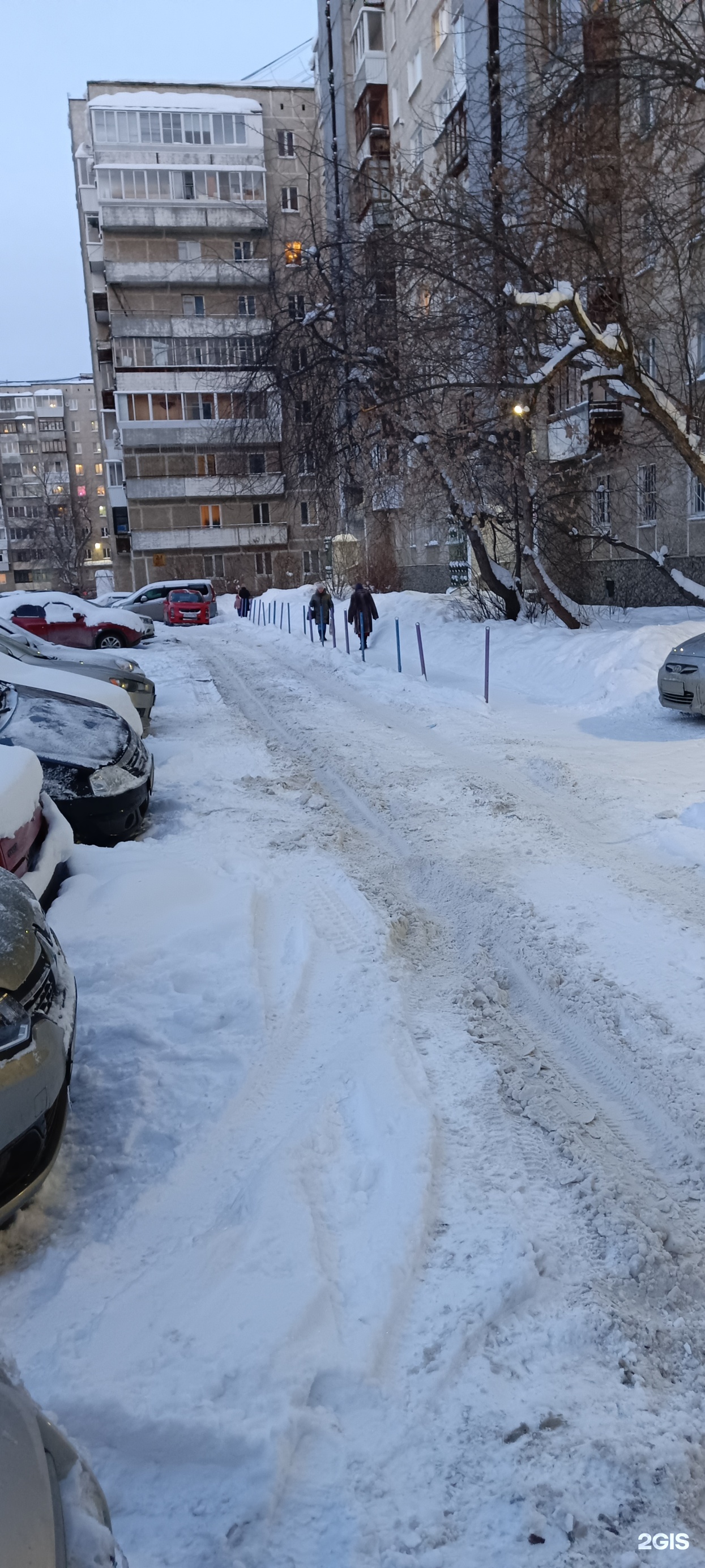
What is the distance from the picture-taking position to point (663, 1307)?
2.97m

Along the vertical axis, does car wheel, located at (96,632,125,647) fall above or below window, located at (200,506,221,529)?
below

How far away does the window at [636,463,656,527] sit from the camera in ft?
76.6

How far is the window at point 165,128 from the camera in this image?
180 feet

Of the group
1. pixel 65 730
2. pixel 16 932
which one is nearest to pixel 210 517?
pixel 65 730

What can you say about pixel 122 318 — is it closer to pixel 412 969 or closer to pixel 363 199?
pixel 363 199

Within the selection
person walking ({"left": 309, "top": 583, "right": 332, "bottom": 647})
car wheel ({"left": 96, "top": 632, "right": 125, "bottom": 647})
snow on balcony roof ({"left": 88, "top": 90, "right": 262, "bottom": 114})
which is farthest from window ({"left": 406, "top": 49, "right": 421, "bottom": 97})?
car wheel ({"left": 96, "top": 632, "right": 125, "bottom": 647})

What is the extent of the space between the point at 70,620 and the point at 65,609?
0.29m

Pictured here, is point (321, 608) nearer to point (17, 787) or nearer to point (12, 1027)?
point (17, 787)

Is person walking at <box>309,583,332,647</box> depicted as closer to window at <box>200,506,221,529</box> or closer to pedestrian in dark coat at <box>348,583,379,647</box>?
pedestrian in dark coat at <box>348,583,379,647</box>

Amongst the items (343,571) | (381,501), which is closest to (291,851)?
(381,501)

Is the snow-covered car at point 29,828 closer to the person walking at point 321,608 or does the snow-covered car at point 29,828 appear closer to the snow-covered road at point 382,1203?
the snow-covered road at point 382,1203

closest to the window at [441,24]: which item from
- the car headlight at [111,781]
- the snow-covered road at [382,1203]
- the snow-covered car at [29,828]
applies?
the car headlight at [111,781]

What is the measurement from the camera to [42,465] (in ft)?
414

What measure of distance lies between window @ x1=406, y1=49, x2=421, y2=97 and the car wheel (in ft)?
78.5
